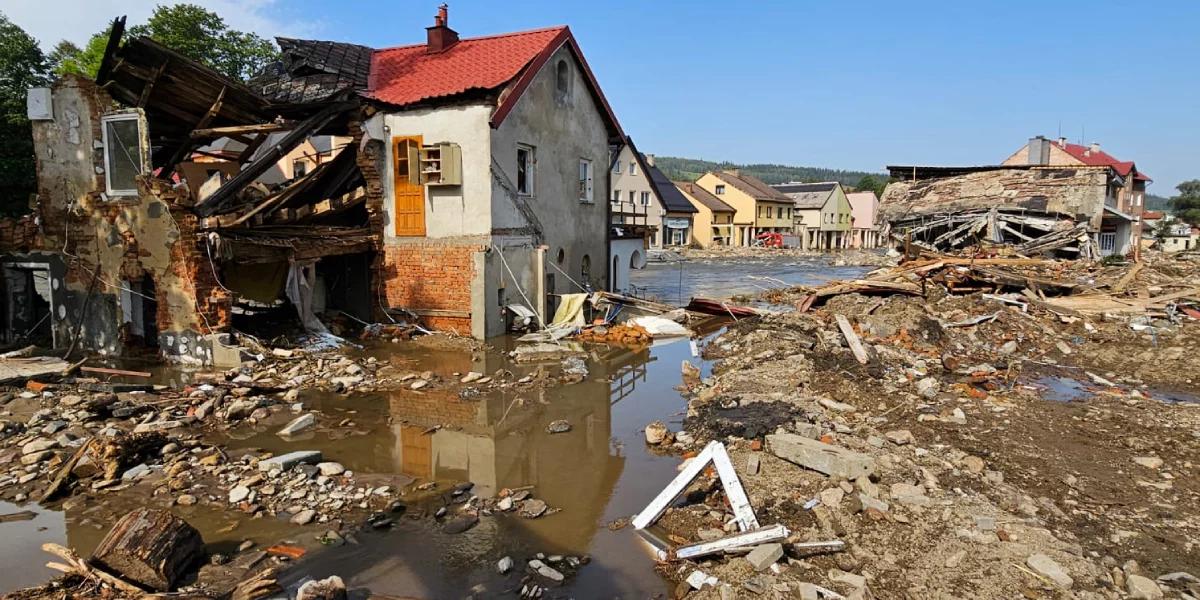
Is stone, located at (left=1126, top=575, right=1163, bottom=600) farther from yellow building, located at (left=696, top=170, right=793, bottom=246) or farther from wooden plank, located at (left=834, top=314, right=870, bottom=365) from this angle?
yellow building, located at (left=696, top=170, right=793, bottom=246)

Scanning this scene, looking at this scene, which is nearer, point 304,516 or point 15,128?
point 304,516

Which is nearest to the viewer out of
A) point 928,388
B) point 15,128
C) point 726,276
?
point 928,388

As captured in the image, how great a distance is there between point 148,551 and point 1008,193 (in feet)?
93.7

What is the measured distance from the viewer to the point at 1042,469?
671 centimetres

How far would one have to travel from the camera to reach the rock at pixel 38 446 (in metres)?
7.22

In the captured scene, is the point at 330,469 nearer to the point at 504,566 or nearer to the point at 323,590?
the point at 323,590

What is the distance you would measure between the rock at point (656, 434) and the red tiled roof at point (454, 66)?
356 inches

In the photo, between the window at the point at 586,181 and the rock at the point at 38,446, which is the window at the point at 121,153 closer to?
the rock at the point at 38,446

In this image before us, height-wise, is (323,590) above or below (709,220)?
A: below

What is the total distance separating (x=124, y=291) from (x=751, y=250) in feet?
168

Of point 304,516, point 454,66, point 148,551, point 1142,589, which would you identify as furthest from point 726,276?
Answer: point 148,551

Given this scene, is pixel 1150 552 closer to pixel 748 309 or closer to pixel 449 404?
pixel 449 404

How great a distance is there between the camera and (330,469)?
22.7 ft

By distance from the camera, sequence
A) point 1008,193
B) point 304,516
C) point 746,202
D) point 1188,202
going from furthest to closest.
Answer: point 746,202, point 1188,202, point 1008,193, point 304,516
